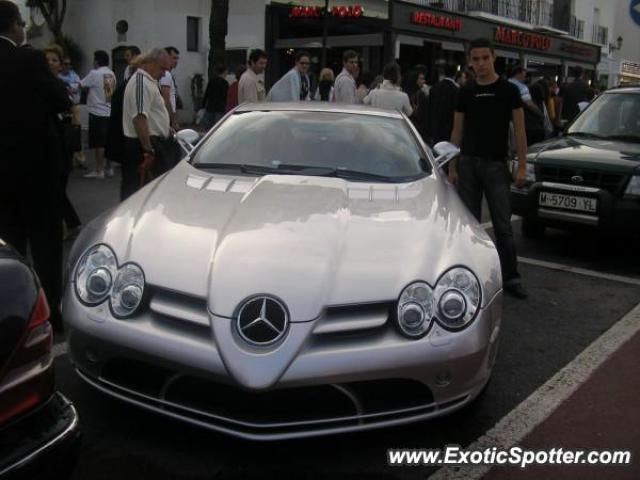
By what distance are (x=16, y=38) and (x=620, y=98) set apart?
6.03m

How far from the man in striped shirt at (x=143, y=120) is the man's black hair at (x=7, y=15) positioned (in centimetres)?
203

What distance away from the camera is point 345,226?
3.14 m

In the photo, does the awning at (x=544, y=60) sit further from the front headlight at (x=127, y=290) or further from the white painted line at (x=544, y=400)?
the front headlight at (x=127, y=290)

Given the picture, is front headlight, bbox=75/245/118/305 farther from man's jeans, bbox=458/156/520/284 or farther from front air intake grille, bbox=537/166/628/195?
front air intake grille, bbox=537/166/628/195

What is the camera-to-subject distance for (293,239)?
299 cm

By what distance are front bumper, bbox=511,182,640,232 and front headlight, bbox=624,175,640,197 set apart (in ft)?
0.20

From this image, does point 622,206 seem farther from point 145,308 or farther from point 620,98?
point 145,308

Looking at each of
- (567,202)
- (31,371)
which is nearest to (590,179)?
(567,202)

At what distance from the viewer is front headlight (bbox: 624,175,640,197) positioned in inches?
233

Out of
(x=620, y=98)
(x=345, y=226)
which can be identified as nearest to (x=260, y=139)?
(x=345, y=226)

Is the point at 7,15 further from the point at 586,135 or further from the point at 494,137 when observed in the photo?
the point at 586,135

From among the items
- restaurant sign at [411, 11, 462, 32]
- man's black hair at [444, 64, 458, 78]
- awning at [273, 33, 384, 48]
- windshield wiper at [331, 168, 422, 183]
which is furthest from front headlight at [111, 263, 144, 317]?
restaurant sign at [411, 11, 462, 32]

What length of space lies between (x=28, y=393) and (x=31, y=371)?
0.06m

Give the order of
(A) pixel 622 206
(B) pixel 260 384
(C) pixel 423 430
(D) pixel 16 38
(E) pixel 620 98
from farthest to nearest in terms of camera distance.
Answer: (E) pixel 620 98, (A) pixel 622 206, (D) pixel 16 38, (C) pixel 423 430, (B) pixel 260 384
